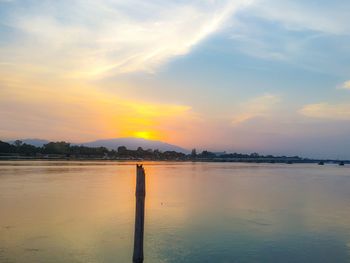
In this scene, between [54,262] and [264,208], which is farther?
[264,208]

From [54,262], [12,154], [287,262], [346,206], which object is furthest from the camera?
[12,154]

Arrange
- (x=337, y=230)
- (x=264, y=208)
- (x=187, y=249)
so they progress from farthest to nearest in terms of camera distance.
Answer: (x=264, y=208), (x=337, y=230), (x=187, y=249)

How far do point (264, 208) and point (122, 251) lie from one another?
54.4ft

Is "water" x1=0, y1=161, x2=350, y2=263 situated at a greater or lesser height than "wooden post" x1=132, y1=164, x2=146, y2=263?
lesser

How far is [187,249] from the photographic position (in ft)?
54.9

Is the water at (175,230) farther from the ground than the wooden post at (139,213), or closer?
closer

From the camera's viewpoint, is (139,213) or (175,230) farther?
(175,230)

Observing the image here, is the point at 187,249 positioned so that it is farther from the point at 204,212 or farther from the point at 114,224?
the point at 204,212

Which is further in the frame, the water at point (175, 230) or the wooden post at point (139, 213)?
the water at point (175, 230)

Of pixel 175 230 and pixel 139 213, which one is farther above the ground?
pixel 139 213

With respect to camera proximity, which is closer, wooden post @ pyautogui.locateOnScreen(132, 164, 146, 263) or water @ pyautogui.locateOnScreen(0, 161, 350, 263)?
wooden post @ pyautogui.locateOnScreen(132, 164, 146, 263)

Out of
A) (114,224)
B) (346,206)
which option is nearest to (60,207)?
(114,224)

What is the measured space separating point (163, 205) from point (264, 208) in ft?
25.3

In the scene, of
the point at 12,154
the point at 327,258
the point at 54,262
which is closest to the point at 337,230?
the point at 327,258
